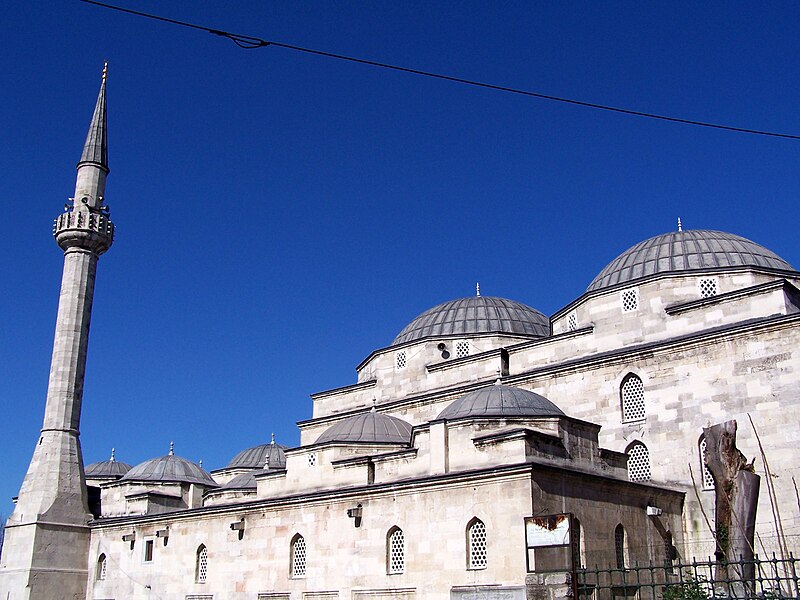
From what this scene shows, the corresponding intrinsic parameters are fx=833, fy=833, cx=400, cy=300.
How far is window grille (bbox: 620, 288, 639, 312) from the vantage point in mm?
20797

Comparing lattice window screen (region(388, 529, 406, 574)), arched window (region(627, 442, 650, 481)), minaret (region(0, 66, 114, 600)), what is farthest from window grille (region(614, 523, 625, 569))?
minaret (region(0, 66, 114, 600))

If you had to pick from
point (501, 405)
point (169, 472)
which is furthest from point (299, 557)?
point (169, 472)

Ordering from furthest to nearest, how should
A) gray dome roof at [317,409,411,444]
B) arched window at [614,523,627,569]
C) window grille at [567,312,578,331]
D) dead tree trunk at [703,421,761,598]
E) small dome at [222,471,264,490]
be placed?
small dome at [222,471,264,490] < window grille at [567,312,578,331] < gray dome roof at [317,409,411,444] < arched window at [614,523,627,569] < dead tree trunk at [703,421,761,598]

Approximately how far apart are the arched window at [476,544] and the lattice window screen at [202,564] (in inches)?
353

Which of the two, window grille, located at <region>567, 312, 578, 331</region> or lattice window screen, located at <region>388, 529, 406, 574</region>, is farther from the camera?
window grille, located at <region>567, 312, 578, 331</region>

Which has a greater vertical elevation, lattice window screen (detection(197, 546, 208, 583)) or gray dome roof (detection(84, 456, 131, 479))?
gray dome roof (detection(84, 456, 131, 479))

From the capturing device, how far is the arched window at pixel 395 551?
56.6ft

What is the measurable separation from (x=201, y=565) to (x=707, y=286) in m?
14.8

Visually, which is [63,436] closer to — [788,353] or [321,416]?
[321,416]

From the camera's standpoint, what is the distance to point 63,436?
979 inches

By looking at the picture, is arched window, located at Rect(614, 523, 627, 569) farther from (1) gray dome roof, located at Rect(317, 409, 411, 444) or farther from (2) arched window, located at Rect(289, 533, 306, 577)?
(2) arched window, located at Rect(289, 533, 306, 577)

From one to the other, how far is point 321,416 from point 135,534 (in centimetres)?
676

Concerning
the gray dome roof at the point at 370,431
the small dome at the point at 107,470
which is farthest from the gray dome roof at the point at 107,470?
the gray dome roof at the point at 370,431

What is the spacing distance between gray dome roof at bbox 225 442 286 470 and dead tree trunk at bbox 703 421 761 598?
20763 millimetres
